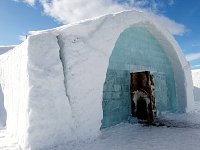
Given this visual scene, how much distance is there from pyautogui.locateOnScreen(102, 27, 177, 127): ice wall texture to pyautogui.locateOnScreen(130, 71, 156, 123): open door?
12.8 inches

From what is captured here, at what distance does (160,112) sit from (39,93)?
5.31 meters

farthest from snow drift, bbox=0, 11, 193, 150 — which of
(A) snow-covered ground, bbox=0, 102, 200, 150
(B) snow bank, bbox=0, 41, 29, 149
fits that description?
(A) snow-covered ground, bbox=0, 102, 200, 150

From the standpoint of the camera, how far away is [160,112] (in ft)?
28.0

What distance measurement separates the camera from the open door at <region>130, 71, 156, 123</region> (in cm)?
655

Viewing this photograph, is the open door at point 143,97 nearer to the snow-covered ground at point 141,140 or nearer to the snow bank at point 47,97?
the snow-covered ground at point 141,140

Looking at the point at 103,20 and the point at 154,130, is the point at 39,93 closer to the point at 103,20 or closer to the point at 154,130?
the point at 103,20

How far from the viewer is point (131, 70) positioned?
293 inches

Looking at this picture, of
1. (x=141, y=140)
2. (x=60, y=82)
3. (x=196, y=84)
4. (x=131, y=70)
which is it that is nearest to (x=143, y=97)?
(x=131, y=70)

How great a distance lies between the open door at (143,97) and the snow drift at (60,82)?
1463 millimetres

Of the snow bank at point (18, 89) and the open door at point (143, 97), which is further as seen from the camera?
the open door at point (143, 97)

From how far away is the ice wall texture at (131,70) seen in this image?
256 inches

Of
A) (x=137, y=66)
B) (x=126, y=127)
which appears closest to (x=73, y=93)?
(x=126, y=127)

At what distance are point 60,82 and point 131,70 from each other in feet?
10.6

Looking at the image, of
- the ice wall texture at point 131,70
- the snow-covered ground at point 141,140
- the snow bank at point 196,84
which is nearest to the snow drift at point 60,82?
the snow-covered ground at point 141,140
